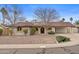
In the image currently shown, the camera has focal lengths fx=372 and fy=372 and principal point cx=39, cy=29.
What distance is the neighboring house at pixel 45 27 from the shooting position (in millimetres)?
12891

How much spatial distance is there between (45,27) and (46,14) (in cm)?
46

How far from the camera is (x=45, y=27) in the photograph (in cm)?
1293

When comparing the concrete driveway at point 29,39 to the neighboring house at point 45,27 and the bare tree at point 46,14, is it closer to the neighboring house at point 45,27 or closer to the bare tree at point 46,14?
the neighboring house at point 45,27

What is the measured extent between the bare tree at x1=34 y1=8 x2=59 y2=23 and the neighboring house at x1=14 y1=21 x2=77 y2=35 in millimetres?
181

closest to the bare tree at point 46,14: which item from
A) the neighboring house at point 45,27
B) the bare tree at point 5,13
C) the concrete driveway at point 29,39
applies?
the neighboring house at point 45,27

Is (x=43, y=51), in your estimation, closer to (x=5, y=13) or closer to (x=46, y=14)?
(x=46, y=14)

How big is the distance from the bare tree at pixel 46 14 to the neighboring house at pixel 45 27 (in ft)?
0.59

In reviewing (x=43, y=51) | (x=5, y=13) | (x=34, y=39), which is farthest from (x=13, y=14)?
(x=43, y=51)

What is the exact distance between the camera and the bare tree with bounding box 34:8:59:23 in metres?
12.8

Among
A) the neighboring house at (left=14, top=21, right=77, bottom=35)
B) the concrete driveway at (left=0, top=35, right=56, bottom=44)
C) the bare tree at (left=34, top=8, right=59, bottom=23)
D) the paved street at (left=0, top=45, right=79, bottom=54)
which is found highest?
the bare tree at (left=34, top=8, right=59, bottom=23)

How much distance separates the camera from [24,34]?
1300cm

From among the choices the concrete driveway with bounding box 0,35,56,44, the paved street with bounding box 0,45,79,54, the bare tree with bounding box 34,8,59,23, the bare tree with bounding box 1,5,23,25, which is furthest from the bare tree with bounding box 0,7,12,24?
the paved street with bounding box 0,45,79,54

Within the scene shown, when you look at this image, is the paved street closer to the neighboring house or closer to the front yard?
the front yard
